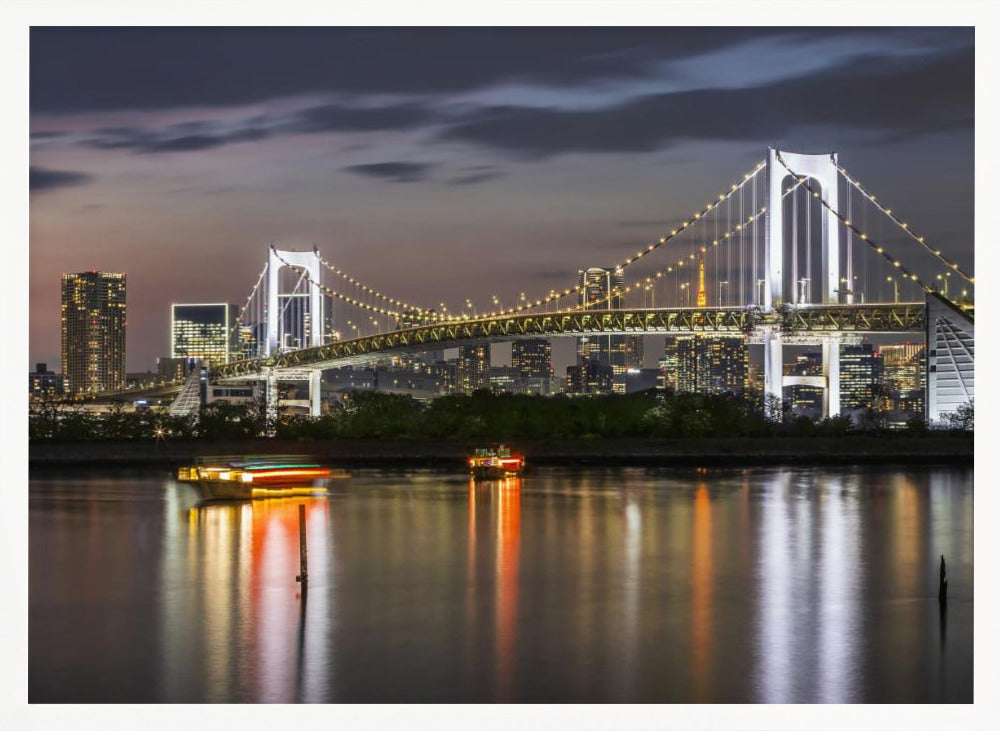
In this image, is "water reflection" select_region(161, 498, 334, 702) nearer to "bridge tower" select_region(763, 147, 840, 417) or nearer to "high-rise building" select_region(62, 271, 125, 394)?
"bridge tower" select_region(763, 147, 840, 417)

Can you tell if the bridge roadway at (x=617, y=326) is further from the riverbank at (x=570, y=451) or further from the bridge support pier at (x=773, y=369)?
the riverbank at (x=570, y=451)

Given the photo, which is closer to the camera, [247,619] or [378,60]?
[247,619]

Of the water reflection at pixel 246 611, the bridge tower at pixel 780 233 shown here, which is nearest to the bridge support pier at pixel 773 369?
the bridge tower at pixel 780 233

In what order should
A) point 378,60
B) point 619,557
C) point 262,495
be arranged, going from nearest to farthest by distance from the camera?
1. point 619,557
2. point 378,60
3. point 262,495

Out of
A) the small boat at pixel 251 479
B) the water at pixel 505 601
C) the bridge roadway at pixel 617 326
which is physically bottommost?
the water at pixel 505 601
